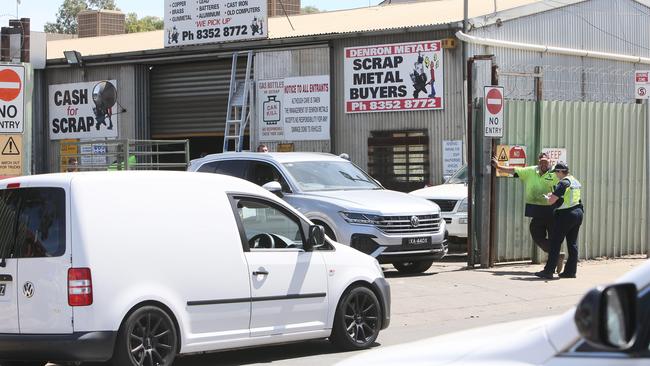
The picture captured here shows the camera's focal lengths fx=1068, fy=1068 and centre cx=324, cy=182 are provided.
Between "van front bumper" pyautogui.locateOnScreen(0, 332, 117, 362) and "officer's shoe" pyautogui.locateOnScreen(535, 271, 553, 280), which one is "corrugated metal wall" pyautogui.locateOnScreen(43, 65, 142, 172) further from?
"van front bumper" pyautogui.locateOnScreen(0, 332, 117, 362)

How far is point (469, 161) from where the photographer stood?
55.6 ft

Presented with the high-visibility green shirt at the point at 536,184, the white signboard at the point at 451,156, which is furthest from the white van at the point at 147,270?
the white signboard at the point at 451,156

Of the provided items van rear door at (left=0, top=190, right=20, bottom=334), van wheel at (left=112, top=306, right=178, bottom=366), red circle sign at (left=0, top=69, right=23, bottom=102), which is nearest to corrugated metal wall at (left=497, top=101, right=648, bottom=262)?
red circle sign at (left=0, top=69, right=23, bottom=102)

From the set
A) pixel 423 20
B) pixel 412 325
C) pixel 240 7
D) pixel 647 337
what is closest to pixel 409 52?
pixel 423 20

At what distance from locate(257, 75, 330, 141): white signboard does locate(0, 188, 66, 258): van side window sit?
16786mm

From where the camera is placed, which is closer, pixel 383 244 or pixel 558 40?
A: pixel 383 244

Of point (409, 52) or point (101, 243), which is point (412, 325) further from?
point (409, 52)

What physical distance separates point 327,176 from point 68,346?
347 inches

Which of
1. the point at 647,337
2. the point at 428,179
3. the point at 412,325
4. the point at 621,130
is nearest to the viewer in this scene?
the point at 647,337

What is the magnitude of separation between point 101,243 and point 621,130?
13.3 meters

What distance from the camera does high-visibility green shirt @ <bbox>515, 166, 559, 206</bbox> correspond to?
1605 cm

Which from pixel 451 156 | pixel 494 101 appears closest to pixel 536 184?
pixel 494 101

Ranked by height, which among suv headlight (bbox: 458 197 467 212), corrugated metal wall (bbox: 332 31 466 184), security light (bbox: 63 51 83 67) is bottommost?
suv headlight (bbox: 458 197 467 212)

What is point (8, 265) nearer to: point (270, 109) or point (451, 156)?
point (451, 156)
